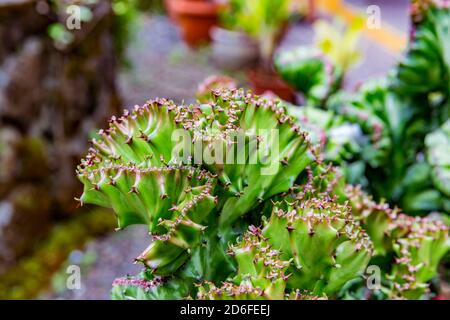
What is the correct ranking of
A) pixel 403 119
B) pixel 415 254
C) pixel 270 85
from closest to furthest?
pixel 415 254, pixel 403 119, pixel 270 85

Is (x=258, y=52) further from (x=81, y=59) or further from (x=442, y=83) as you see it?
(x=442, y=83)

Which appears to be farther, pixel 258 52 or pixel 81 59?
pixel 258 52

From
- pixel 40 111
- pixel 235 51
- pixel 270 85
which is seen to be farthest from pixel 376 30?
pixel 40 111

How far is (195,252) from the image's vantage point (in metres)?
0.92

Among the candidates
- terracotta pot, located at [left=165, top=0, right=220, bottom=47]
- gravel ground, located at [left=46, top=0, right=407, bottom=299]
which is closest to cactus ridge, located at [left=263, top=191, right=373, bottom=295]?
gravel ground, located at [left=46, top=0, right=407, bottom=299]

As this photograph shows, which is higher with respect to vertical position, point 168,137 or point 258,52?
point 168,137

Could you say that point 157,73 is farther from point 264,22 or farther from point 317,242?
point 317,242

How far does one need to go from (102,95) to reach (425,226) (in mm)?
2875

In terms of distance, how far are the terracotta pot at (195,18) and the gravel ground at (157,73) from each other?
0.19m

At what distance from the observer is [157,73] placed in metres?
6.23

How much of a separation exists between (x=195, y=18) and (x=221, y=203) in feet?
21.3

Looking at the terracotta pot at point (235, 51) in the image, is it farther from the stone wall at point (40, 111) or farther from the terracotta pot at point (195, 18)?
the stone wall at point (40, 111)

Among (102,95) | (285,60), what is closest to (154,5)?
(102,95)

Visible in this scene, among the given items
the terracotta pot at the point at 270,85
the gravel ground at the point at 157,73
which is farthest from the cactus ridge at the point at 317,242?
the terracotta pot at the point at 270,85
